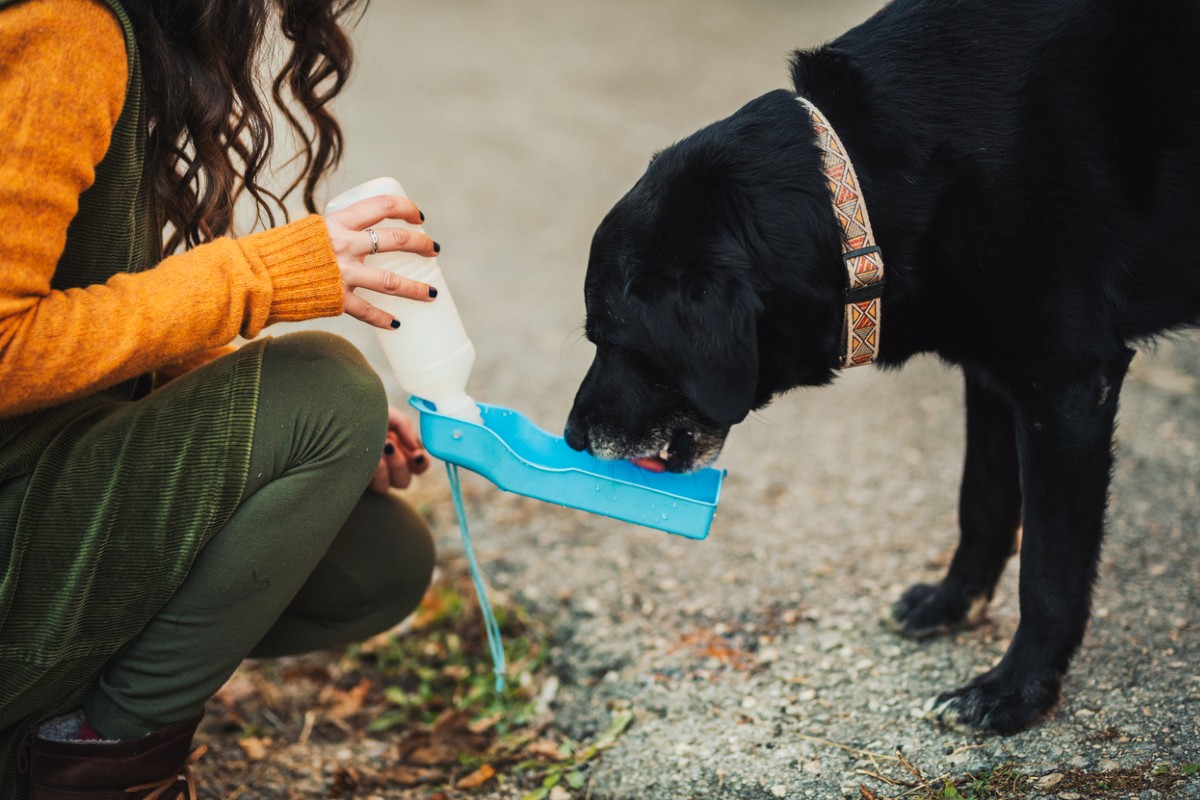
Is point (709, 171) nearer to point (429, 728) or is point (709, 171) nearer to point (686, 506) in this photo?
point (686, 506)

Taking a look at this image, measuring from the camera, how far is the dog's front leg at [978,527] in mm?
2383

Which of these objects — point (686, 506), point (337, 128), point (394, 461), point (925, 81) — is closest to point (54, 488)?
point (394, 461)

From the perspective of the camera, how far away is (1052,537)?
6.64 feet

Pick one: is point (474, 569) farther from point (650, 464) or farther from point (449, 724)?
point (449, 724)

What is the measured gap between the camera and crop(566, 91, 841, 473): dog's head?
190 cm

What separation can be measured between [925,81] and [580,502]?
3.57 ft

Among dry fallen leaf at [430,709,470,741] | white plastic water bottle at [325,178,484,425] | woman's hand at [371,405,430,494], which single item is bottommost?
dry fallen leaf at [430,709,470,741]

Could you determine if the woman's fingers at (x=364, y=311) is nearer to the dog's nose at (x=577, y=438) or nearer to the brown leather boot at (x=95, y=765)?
the dog's nose at (x=577, y=438)

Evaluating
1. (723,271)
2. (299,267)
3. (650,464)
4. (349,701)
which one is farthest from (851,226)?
(349,701)

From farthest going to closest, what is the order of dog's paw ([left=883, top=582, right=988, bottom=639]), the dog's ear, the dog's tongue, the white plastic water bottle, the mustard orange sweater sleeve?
dog's paw ([left=883, top=582, right=988, bottom=639]) < the dog's tongue < the white plastic water bottle < the dog's ear < the mustard orange sweater sleeve

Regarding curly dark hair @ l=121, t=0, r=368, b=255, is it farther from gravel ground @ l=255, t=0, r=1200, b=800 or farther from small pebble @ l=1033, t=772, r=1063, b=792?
small pebble @ l=1033, t=772, r=1063, b=792

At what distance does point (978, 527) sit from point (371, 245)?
5.20 feet

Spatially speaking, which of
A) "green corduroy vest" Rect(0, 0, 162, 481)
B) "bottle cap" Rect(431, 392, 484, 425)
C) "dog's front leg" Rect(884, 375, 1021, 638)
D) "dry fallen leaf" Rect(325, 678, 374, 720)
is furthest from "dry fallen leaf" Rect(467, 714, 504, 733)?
"green corduroy vest" Rect(0, 0, 162, 481)

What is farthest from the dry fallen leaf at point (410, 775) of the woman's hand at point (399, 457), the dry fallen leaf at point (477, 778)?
the woman's hand at point (399, 457)
